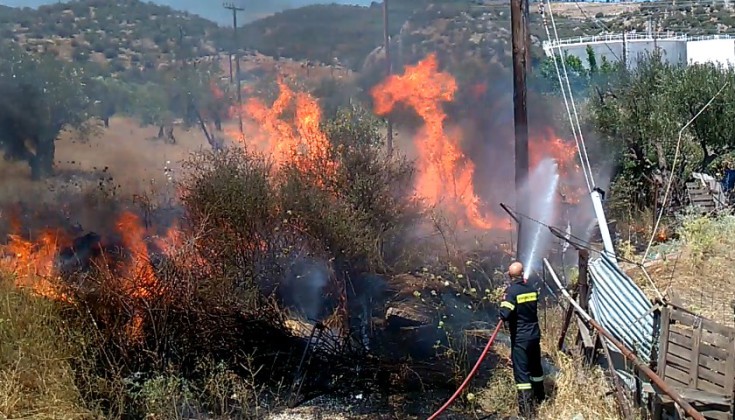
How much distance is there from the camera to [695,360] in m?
5.78

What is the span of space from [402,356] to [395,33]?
12.3m

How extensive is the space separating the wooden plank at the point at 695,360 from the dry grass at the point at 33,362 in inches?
260

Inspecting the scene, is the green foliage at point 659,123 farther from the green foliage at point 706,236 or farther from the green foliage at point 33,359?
the green foliage at point 33,359

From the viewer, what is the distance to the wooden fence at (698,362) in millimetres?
5488

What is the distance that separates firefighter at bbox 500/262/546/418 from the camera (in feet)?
27.5

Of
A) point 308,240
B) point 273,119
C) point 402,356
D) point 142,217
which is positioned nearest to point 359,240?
point 308,240

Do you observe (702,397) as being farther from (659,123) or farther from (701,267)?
(659,123)

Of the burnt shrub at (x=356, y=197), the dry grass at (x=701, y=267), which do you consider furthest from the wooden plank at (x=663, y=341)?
the burnt shrub at (x=356, y=197)

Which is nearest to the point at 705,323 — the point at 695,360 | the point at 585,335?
the point at 695,360

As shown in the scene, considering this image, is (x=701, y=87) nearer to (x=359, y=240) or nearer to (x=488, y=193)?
(x=488, y=193)

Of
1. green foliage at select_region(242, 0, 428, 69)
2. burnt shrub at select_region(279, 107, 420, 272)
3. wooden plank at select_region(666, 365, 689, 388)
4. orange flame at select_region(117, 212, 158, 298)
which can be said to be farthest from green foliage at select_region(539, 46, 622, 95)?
wooden plank at select_region(666, 365, 689, 388)

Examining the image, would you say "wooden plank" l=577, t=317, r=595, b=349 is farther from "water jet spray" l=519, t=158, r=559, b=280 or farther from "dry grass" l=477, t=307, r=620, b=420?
"water jet spray" l=519, t=158, r=559, b=280

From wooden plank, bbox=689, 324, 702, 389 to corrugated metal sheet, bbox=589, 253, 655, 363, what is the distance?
0.47 meters

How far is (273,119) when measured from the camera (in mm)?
17656
